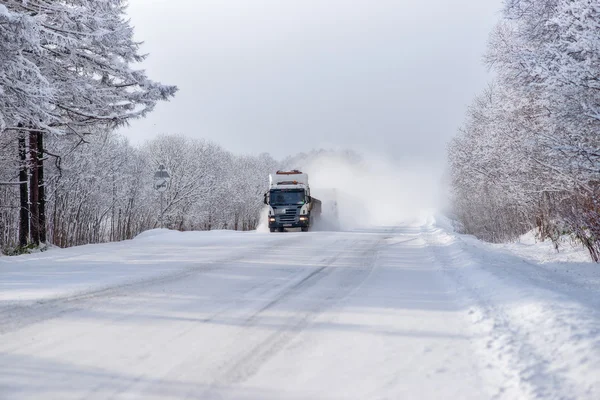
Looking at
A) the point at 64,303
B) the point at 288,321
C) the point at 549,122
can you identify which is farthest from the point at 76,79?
the point at 549,122

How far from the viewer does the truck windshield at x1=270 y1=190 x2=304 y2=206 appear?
27.3 meters

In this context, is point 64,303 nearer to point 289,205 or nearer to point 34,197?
point 34,197

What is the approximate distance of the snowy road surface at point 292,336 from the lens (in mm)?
3182

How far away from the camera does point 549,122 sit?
14.1 meters

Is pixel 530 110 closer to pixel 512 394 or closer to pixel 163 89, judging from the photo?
pixel 163 89

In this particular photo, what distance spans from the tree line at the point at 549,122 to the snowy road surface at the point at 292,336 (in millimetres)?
3982

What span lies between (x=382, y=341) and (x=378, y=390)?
1.16 m

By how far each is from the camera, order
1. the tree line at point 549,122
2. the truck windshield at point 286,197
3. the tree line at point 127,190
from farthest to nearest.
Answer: the truck windshield at point 286,197 → the tree line at point 127,190 → the tree line at point 549,122

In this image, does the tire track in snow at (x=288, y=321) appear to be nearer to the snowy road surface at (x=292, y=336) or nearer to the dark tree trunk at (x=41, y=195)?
the snowy road surface at (x=292, y=336)

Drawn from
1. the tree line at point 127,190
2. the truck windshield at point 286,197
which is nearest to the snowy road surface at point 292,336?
the tree line at point 127,190

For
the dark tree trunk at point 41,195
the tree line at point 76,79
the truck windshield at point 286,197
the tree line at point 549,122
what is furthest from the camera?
the truck windshield at point 286,197

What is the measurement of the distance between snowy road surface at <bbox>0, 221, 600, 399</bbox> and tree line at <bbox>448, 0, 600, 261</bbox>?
13.1 ft

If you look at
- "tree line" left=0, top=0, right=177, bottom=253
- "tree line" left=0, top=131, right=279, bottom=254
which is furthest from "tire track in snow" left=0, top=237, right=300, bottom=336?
"tree line" left=0, top=131, right=279, bottom=254

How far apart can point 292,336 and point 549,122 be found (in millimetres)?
12679
